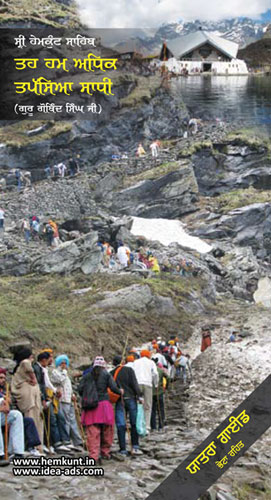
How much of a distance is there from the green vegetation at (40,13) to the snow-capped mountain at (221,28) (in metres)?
1.82

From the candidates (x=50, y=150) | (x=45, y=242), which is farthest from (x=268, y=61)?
(x=50, y=150)

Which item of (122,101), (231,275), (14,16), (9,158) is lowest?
(231,275)

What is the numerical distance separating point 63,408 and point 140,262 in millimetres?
10313

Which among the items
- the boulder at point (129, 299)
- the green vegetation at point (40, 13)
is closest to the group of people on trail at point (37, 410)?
the boulder at point (129, 299)

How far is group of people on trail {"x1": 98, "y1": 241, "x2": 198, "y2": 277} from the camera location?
16969 millimetres

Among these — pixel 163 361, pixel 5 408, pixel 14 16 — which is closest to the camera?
pixel 5 408

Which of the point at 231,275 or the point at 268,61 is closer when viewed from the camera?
the point at 268,61

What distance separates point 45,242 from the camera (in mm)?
18406

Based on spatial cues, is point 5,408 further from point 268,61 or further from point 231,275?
point 231,275

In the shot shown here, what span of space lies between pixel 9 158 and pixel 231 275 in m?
9.97

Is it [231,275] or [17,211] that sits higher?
[17,211]

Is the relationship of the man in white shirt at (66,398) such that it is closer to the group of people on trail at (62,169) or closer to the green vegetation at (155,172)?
the green vegetation at (155,172)

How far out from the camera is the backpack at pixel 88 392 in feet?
22.0

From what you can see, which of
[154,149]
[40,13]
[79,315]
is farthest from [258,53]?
[154,149]
